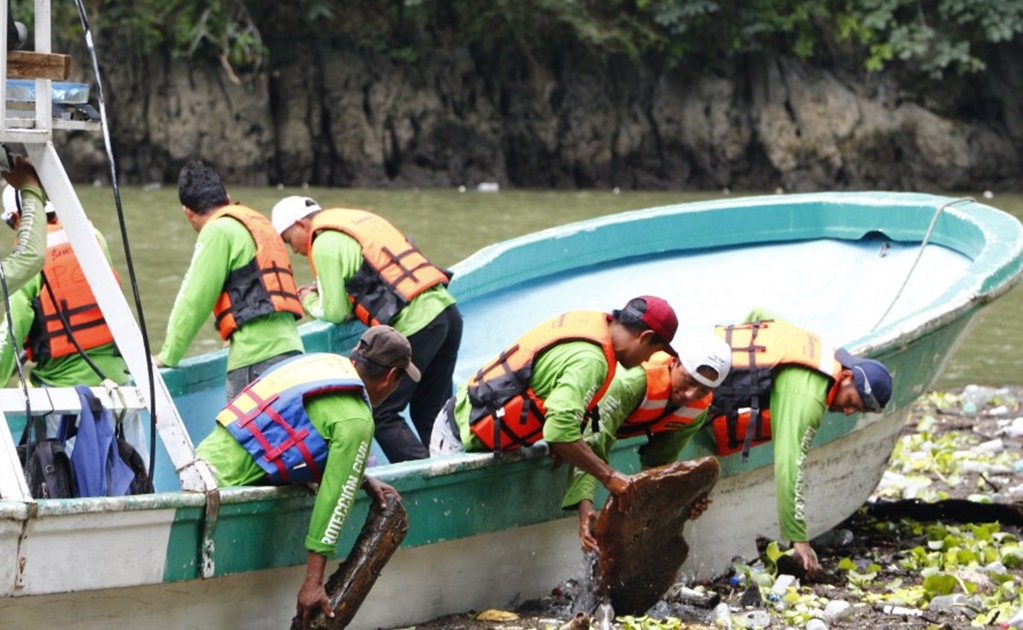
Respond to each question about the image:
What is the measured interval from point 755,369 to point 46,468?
8.69 ft

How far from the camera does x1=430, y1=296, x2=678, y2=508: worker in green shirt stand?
527 centimetres

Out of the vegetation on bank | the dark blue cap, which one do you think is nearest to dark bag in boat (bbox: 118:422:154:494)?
the dark blue cap

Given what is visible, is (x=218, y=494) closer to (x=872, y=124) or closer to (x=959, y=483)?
(x=959, y=483)

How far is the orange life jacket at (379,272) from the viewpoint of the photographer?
6582 mm

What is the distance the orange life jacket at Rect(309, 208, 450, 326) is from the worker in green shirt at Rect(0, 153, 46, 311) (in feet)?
5.50

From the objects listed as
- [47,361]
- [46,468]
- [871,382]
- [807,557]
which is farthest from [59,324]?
[871,382]

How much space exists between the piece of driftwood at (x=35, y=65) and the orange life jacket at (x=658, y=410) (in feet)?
7.72

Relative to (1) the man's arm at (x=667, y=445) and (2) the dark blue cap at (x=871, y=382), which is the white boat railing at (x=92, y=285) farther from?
(2) the dark blue cap at (x=871, y=382)

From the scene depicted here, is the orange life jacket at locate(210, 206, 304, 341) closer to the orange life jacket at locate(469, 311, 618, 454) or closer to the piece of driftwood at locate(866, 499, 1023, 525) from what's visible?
the orange life jacket at locate(469, 311, 618, 454)

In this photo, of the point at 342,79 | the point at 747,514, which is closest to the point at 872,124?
the point at 342,79

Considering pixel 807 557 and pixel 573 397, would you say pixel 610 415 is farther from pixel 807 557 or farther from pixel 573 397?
pixel 807 557

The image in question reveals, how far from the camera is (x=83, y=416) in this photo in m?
5.01

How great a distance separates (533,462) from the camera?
5699 mm

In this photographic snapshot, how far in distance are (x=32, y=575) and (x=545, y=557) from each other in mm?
2229
